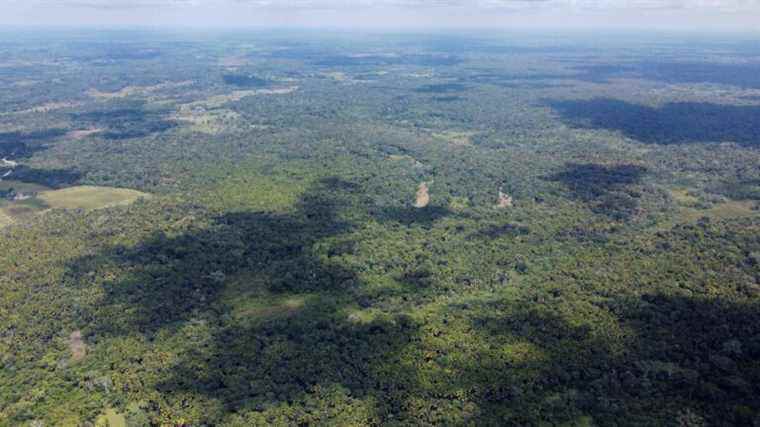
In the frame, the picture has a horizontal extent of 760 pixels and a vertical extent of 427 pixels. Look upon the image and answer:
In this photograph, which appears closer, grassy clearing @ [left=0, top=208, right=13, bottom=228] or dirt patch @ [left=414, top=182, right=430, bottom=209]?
grassy clearing @ [left=0, top=208, right=13, bottom=228]

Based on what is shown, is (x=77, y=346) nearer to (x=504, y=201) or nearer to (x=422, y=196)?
(x=422, y=196)

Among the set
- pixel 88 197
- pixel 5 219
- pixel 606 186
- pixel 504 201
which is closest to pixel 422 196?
pixel 504 201

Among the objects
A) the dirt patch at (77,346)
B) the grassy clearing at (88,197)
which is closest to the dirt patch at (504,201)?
the grassy clearing at (88,197)

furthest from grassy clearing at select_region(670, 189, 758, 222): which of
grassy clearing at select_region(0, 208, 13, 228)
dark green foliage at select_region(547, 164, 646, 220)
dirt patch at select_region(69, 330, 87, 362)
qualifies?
grassy clearing at select_region(0, 208, 13, 228)

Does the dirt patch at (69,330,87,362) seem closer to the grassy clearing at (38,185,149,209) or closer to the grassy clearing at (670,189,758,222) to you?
the grassy clearing at (38,185,149,209)

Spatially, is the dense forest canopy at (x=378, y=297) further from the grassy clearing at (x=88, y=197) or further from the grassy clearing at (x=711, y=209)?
the grassy clearing at (x=88, y=197)

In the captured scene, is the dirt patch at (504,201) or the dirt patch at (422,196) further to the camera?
the dirt patch at (422,196)
